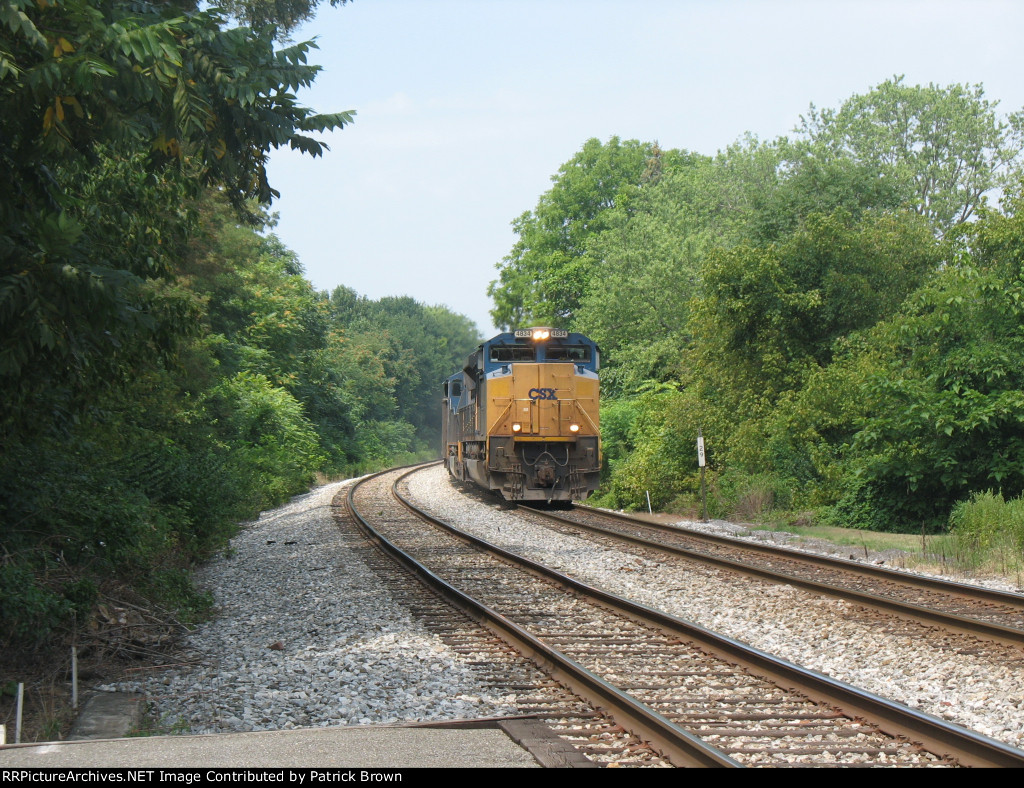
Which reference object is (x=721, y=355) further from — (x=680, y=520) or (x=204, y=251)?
(x=204, y=251)

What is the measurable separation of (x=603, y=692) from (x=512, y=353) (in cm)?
1487

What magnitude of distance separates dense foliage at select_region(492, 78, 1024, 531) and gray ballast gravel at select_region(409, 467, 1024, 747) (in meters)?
6.45

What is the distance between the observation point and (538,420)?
786 inches

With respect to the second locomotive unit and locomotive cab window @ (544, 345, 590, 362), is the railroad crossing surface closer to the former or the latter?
the second locomotive unit

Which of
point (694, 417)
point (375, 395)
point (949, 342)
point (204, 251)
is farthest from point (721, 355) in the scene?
point (375, 395)

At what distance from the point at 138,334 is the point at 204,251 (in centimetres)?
1161

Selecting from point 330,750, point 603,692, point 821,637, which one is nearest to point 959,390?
point 821,637

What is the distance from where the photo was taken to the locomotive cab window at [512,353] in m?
20.5

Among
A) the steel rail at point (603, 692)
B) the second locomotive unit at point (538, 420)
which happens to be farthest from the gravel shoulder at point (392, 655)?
the second locomotive unit at point (538, 420)

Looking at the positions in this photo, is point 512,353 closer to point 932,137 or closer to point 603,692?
point 603,692

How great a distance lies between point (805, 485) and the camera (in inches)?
797

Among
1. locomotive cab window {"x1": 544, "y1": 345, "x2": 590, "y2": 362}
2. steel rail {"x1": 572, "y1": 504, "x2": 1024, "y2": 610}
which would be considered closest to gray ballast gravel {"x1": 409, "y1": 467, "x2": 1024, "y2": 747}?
steel rail {"x1": 572, "y1": 504, "x2": 1024, "y2": 610}

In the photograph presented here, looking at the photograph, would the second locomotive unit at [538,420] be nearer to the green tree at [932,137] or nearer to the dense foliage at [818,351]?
the dense foliage at [818,351]

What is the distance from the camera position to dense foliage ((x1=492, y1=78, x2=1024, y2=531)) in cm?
1630
